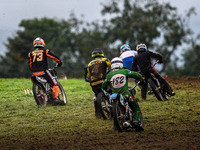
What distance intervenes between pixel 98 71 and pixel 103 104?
1.01m

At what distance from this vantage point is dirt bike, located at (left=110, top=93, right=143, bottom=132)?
8.08 m

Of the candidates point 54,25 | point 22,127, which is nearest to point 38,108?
point 22,127

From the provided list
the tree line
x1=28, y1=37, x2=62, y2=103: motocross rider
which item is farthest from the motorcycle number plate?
the tree line

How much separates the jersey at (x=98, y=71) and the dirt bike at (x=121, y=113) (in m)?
2.23

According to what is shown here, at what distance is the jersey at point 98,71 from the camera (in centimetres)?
1062

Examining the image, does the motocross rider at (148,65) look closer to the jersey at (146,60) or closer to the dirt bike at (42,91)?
the jersey at (146,60)

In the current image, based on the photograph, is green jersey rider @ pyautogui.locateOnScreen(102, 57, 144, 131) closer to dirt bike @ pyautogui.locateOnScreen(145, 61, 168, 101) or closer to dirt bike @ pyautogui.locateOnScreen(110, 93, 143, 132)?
dirt bike @ pyautogui.locateOnScreen(110, 93, 143, 132)

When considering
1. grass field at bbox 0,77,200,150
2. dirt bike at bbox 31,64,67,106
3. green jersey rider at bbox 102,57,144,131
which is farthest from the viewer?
dirt bike at bbox 31,64,67,106

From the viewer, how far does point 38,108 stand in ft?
43.2

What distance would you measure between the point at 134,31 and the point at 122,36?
186 centimetres

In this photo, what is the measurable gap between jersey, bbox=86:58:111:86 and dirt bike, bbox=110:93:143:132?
223 cm

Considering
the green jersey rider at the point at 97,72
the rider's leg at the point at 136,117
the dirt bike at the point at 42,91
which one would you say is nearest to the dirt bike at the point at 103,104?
the green jersey rider at the point at 97,72

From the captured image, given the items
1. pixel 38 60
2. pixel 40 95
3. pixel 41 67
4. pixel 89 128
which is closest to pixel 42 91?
pixel 40 95

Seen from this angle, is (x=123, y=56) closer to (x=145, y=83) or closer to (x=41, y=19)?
(x=145, y=83)
